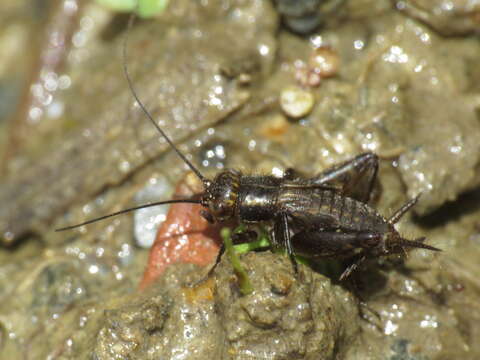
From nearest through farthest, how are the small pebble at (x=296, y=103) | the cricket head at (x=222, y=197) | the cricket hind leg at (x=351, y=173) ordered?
the cricket head at (x=222, y=197) → the cricket hind leg at (x=351, y=173) → the small pebble at (x=296, y=103)

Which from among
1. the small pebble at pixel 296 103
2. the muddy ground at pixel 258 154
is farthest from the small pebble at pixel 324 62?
the small pebble at pixel 296 103

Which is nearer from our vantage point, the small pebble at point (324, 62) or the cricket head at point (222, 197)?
the cricket head at point (222, 197)

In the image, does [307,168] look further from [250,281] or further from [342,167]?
[250,281]

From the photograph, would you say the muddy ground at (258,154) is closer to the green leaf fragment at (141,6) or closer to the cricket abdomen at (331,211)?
the green leaf fragment at (141,6)

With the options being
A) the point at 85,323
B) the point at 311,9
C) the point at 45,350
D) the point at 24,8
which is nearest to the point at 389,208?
the point at 311,9

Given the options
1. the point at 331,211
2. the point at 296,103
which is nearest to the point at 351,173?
the point at 331,211

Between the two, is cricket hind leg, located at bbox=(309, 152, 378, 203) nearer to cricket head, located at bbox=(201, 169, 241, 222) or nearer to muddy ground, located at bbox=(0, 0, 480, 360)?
muddy ground, located at bbox=(0, 0, 480, 360)

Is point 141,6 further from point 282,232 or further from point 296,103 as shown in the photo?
point 282,232
